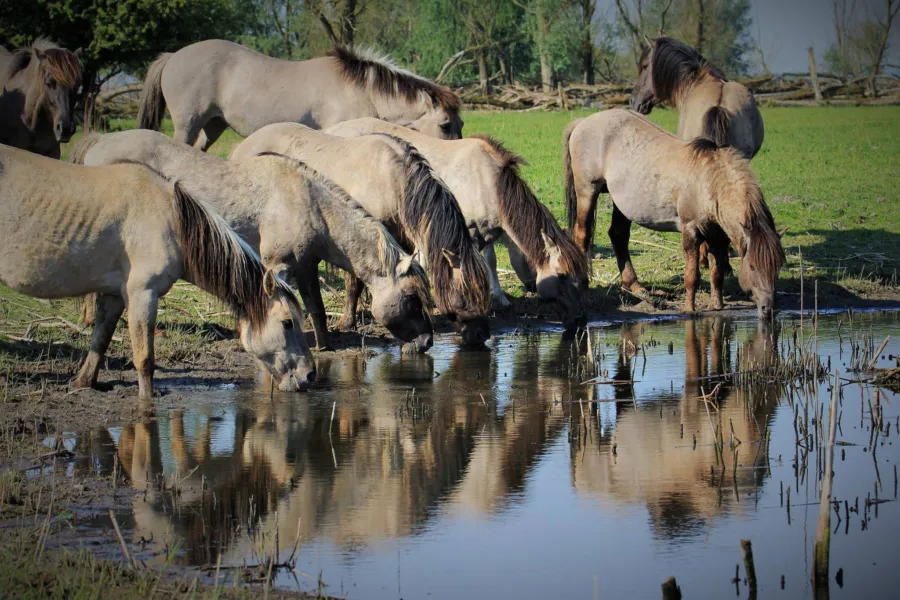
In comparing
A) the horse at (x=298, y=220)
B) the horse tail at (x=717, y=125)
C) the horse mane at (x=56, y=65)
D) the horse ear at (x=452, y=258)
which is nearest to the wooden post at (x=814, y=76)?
the horse tail at (x=717, y=125)

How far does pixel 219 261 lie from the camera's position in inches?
295

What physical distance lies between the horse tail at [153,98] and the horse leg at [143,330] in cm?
647

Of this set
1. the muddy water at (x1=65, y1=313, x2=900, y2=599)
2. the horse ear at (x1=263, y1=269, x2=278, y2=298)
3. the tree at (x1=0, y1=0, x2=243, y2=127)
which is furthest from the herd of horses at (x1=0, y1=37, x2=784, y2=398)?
the tree at (x1=0, y1=0, x2=243, y2=127)

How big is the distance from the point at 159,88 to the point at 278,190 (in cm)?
519

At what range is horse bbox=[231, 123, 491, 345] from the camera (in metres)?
9.45

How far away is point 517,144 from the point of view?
2627 cm

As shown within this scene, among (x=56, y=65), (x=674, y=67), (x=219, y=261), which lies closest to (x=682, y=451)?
(x=219, y=261)

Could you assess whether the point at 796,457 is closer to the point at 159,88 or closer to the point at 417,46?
the point at 159,88

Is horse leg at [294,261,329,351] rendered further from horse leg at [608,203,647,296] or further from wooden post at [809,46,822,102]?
wooden post at [809,46,822,102]

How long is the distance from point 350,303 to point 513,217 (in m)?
1.71

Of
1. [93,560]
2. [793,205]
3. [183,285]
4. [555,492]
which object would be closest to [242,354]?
[183,285]

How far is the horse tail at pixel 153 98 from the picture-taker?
13.3 meters

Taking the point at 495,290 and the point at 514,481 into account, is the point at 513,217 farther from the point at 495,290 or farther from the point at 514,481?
the point at 514,481

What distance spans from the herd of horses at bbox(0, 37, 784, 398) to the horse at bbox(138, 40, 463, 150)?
2 centimetres
